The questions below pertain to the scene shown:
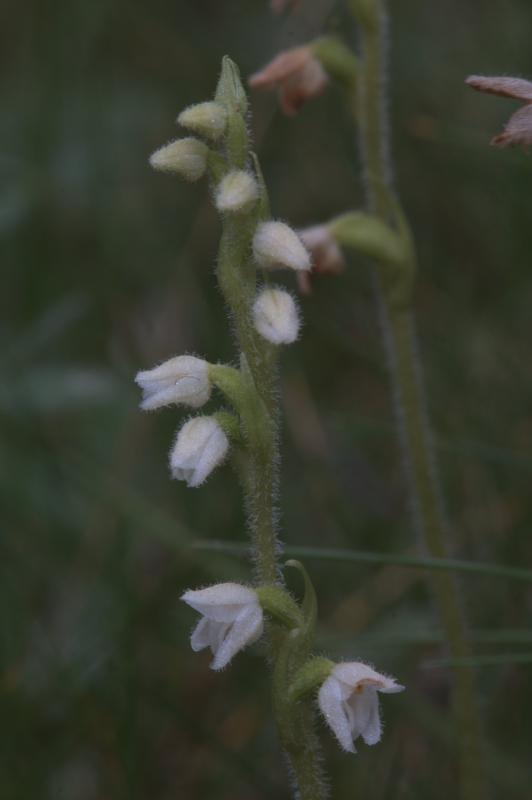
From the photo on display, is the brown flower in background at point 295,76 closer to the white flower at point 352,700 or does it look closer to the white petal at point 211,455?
the white petal at point 211,455

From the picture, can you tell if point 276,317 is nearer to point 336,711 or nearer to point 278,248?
point 278,248

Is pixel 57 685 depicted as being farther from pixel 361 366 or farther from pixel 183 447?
pixel 361 366

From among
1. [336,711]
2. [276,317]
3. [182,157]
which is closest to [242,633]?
[336,711]

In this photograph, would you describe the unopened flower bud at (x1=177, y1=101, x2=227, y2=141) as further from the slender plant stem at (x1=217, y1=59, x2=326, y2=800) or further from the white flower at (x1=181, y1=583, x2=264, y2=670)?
the white flower at (x1=181, y1=583, x2=264, y2=670)

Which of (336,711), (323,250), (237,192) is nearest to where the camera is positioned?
(336,711)

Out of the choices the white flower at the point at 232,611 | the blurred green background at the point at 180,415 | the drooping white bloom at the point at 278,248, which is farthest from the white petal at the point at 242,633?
the blurred green background at the point at 180,415

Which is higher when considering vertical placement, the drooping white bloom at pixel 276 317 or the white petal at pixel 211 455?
the drooping white bloom at pixel 276 317
